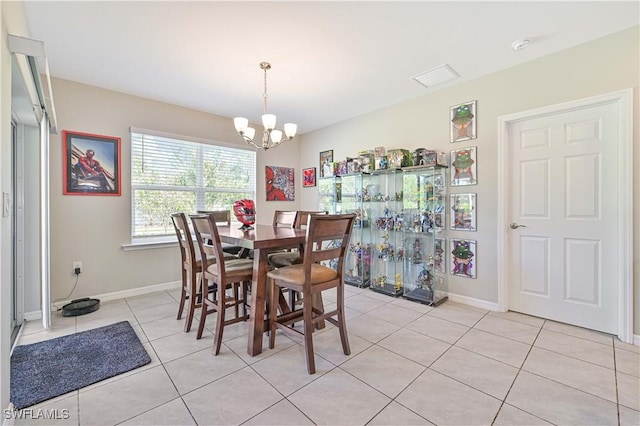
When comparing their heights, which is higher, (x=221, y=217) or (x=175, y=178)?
(x=175, y=178)

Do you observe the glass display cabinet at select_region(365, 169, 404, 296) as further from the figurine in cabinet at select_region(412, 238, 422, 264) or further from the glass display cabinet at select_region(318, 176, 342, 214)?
the glass display cabinet at select_region(318, 176, 342, 214)

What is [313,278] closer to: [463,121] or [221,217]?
[221,217]

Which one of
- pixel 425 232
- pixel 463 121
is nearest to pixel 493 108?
pixel 463 121

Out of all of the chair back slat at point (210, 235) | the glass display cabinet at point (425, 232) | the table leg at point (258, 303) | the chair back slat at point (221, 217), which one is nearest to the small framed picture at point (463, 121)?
the glass display cabinet at point (425, 232)

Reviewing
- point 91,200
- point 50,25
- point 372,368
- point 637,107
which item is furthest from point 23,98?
point 637,107

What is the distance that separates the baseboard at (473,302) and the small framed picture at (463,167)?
4.28ft

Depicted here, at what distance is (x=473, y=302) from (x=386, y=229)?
4.26 feet

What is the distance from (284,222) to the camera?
132 inches

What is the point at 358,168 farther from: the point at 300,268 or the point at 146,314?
the point at 146,314

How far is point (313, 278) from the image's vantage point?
1961 mm

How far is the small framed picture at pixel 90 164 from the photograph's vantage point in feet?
10.0

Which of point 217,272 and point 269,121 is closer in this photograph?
point 217,272

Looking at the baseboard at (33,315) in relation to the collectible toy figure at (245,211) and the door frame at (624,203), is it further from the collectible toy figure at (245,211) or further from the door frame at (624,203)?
the door frame at (624,203)

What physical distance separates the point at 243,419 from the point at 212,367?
22.7 inches
